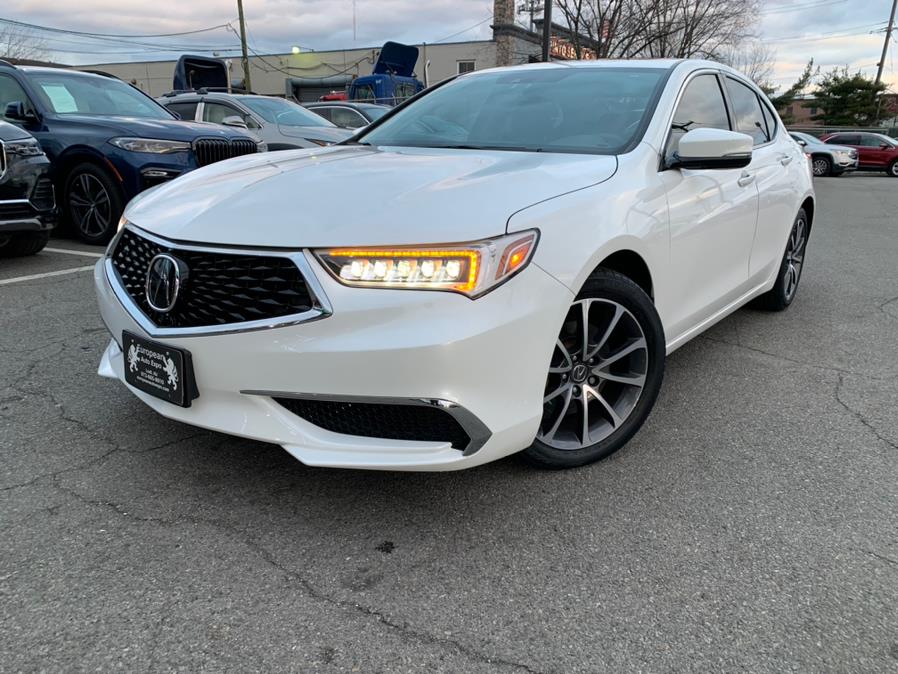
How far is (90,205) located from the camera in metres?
6.57

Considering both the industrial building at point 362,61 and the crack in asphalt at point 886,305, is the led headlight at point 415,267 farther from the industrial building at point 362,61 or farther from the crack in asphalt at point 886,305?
the industrial building at point 362,61

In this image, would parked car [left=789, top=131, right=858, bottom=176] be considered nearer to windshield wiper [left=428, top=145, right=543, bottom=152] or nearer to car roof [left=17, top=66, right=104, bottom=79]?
car roof [left=17, top=66, right=104, bottom=79]

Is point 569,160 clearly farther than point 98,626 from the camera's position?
Yes

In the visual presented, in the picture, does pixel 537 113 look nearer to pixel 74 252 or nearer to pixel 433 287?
pixel 433 287

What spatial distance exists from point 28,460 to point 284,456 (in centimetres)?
94

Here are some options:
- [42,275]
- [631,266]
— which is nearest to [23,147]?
[42,275]

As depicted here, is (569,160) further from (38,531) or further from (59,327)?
(59,327)

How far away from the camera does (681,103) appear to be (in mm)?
3176

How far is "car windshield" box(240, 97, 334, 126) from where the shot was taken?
30.6ft

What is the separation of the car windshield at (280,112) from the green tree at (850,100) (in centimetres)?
4491

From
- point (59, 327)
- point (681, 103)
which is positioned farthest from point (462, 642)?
point (59, 327)

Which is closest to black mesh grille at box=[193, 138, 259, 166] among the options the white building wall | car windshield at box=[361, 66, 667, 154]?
car windshield at box=[361, 66, 667, 154]

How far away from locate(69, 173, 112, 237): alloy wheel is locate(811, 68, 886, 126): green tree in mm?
48561

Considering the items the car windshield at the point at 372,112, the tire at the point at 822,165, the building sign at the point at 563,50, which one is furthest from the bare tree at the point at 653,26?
the car windshield at the point at 372,112
